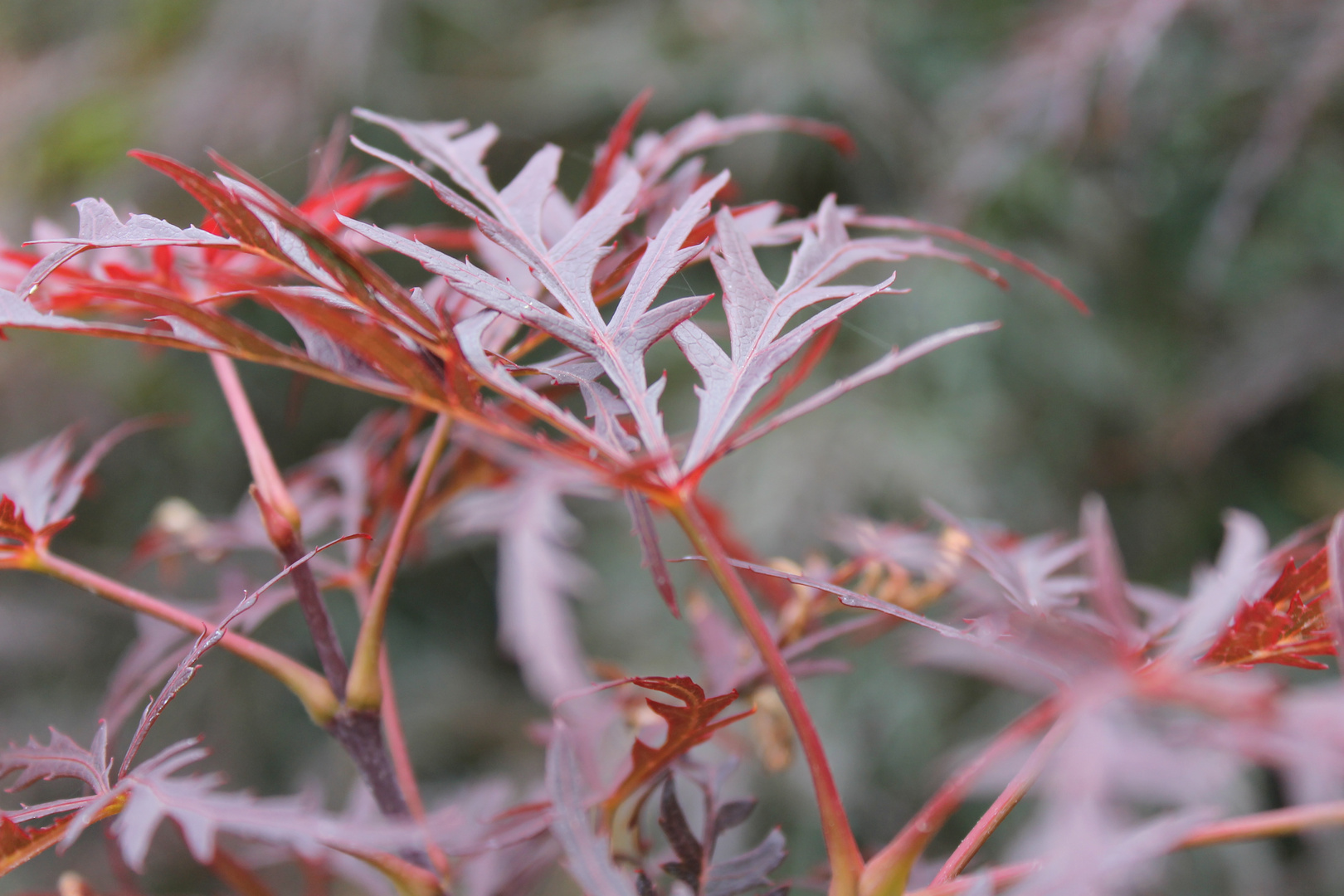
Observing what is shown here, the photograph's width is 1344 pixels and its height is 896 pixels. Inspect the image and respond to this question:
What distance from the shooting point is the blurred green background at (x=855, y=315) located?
1088mm

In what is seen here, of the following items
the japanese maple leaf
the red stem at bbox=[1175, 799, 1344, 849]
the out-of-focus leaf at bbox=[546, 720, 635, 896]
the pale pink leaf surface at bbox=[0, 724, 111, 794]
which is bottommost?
the red stem at bbox=[1175, 799, 1344, 849]

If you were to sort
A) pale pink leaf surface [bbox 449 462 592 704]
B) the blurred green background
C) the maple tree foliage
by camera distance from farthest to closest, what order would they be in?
1. the blurred green background
2. pale pink leaf surface [bbox 449 462 592 704]
3. the maple tree foliage

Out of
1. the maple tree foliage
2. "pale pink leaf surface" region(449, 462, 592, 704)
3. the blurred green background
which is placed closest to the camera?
the maple tree foliage

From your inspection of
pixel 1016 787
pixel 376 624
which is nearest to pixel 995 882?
pixel 1016 787

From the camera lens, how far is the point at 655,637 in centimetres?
119

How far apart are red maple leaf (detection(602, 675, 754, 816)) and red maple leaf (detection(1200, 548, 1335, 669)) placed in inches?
4.0

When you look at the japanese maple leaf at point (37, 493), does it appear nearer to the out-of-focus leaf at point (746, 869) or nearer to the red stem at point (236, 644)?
the red stem at point (236, 644)

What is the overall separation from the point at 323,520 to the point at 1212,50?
112 centimetres

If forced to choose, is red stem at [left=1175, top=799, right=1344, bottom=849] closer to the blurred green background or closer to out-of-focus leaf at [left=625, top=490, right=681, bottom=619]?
out-of-focus leaf at [left=625, top=490, right=681, bottom=619]

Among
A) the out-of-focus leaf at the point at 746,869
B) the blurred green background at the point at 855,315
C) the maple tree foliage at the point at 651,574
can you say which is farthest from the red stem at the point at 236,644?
the blurred green background at the point at 855,315

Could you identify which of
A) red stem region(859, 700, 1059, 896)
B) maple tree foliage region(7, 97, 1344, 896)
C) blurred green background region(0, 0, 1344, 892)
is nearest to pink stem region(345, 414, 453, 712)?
maple tree foliage region(7, 97, 1344, 896)

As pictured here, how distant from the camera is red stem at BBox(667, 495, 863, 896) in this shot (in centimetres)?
17

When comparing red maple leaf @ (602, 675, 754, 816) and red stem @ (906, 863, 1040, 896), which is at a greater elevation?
red maple leaf @ (602, 675, 754, 816)

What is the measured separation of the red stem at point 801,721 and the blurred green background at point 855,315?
0.86 meters
